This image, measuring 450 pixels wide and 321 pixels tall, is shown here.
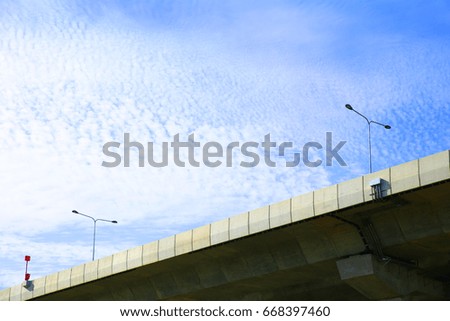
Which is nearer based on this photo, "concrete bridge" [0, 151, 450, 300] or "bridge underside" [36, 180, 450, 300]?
"concrete bridge" [0, 151, 450, 300]

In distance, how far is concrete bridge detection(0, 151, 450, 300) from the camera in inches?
1125

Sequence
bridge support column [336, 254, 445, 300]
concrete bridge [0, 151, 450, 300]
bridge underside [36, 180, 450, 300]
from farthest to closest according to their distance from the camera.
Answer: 1. bridge support column [336, 254, 445, 300]
2. bridge underside [36, 180, 450, 300]
3. concrete bridge [0, 151, 450, 300]

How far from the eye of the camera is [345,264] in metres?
31.8

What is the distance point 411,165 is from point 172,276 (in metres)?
18.2

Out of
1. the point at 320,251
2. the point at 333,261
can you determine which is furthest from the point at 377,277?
the point at 320,251

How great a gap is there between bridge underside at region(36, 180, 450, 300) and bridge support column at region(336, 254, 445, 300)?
4cm

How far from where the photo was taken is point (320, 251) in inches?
1296

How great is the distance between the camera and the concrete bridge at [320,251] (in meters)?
28.6

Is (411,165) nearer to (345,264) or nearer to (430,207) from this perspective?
(430,207)

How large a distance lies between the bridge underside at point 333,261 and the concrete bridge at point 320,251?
5 cm

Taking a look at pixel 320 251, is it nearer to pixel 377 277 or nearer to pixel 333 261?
pixel 333 261

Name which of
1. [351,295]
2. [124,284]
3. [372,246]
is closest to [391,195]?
[372,246]

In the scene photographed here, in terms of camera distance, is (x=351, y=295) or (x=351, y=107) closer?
(x=351, y=295)
